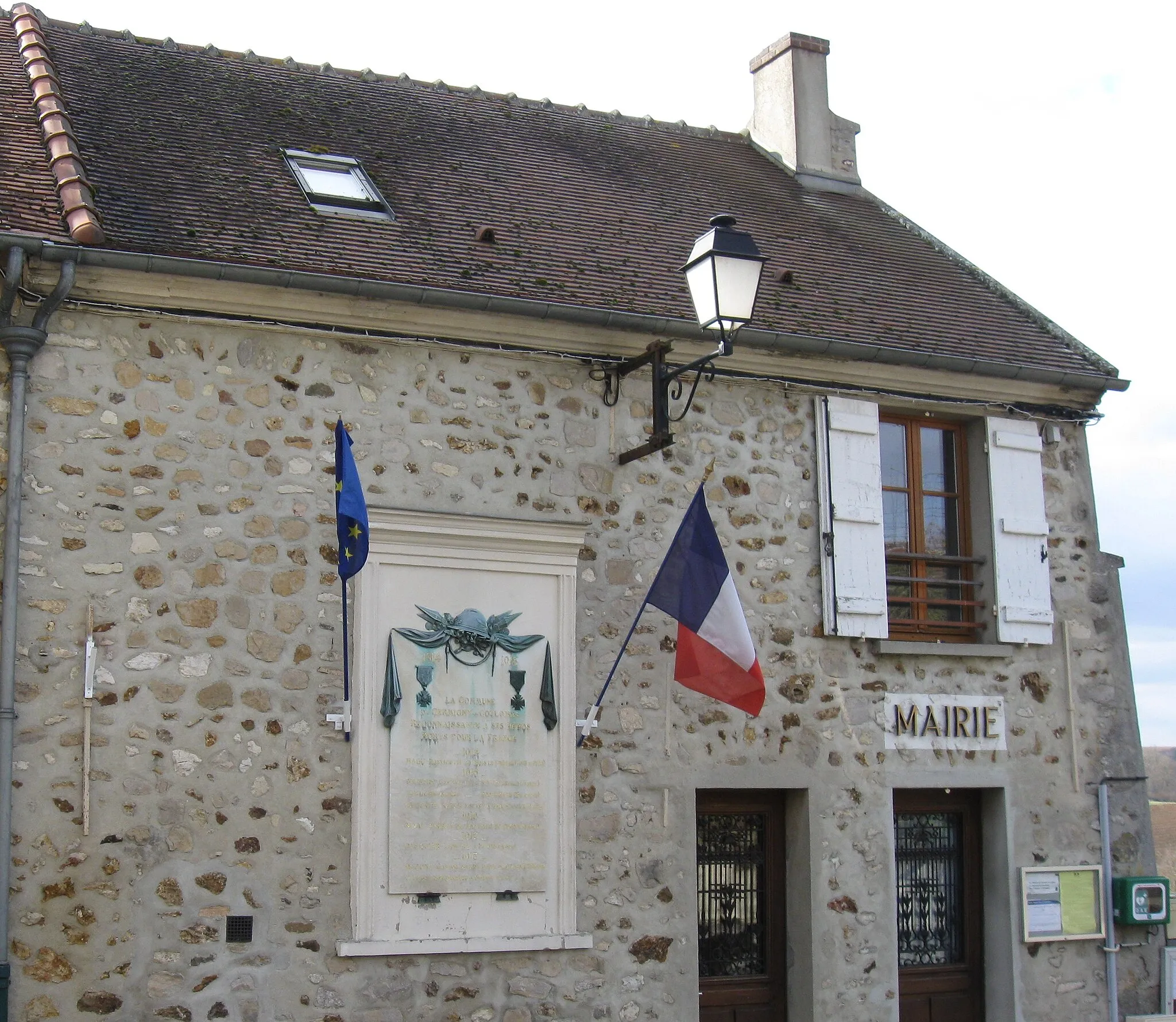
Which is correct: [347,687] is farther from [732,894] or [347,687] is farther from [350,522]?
[732,894]

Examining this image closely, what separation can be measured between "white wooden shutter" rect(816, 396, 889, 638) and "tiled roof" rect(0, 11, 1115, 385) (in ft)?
1.62

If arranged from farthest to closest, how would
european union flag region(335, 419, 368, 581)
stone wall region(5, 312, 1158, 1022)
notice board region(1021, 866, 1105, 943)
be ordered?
notice board region(1021, 866, 1105, 943)
stone wall region(5, 312, 1158, 1022)
european union flag region(335, 419, 368, 581)

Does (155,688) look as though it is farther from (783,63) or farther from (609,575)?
(783,63)

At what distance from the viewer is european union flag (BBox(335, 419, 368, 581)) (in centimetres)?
714

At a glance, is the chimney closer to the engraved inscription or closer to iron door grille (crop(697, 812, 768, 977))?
iron door grille (crop(697, 812, 768, 977))

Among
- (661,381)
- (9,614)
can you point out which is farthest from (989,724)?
(9,614)

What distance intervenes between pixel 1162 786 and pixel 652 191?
38.1ft

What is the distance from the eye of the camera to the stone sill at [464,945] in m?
7.56

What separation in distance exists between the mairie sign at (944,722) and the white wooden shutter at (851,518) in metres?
0.48

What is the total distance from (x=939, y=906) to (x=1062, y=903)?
0.73 metres

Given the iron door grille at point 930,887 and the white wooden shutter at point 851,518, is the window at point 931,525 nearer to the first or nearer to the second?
the white wooden shutter at point 851,518

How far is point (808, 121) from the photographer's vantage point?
492 inches

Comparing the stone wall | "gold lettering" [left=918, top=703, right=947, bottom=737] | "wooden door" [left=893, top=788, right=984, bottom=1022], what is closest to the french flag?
the stone wall

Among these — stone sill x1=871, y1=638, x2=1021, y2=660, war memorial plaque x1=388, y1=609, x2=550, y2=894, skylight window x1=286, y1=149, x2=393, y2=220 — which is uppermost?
skylight window x1=286, y1=149, x2=393, y2=220
